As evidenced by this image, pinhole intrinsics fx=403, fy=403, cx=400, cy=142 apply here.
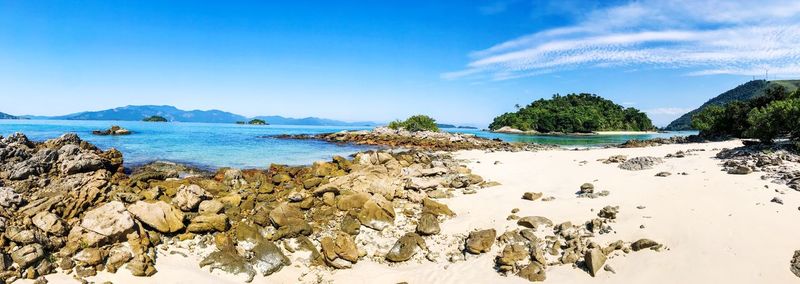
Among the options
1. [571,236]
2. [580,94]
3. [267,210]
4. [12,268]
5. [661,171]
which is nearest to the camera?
[12,268]

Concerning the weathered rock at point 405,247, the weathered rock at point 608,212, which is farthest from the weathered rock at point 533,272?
the weathered rock at point 608,212

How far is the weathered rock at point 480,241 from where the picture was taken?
33.5 ft

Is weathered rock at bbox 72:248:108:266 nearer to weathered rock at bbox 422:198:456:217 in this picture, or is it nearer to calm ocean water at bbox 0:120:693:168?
weathered rock at bbox 422:198:456:217

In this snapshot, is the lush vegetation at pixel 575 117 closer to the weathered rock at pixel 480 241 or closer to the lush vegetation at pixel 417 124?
the lush vegetation at pixel 417 124

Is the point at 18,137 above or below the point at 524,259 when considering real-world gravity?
above

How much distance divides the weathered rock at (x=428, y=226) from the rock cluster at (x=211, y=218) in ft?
0.10

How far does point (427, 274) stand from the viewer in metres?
9.36

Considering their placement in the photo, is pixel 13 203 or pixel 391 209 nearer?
pixel 13 203

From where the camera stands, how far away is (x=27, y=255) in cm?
853

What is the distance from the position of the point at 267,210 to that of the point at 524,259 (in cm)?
750

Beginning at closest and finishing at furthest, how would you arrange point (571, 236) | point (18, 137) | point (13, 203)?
point (571, 236) < point (13, 203) < point (18, 137)

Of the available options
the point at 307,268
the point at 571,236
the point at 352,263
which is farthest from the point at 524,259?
the point at 307,268

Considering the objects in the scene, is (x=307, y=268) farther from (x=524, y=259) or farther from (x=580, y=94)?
(x=580, y=94)

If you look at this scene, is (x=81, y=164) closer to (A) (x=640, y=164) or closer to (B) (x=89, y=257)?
(B) (x=89, y=257)
